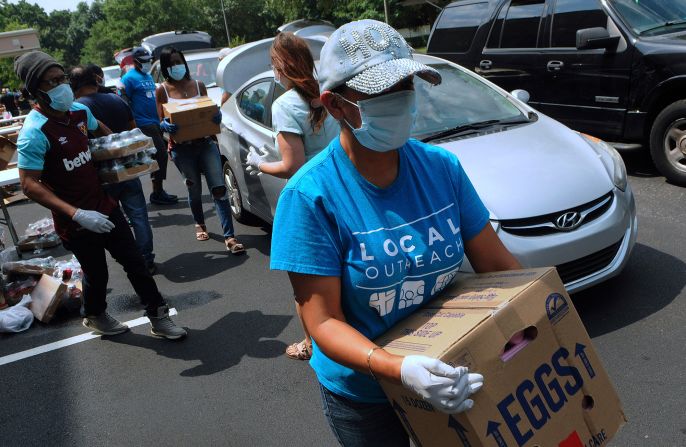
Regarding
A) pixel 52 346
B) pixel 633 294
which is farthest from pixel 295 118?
pixel 52 346

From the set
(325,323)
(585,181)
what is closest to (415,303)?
(325,323)

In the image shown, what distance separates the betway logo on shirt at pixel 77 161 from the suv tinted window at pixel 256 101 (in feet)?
6.34

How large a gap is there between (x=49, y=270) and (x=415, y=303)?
476cm

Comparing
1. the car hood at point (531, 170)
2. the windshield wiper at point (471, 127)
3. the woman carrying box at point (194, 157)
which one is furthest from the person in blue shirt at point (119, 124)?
the car hood at point (531, 170)

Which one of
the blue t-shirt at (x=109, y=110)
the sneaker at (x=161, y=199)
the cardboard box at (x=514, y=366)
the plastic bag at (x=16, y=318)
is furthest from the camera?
the sneaker at (x=161, y=199)

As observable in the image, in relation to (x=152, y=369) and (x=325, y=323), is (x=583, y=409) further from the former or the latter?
(x=152, y=369)

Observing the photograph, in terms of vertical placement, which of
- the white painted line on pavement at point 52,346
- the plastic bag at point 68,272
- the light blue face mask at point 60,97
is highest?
the light blue face mask at point 60,97

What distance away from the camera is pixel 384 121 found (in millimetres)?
1620

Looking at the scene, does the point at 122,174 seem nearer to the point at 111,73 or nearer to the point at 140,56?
the point at 140,56

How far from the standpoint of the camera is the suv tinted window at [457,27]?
794cm

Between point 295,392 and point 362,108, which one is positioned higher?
→ point 362,108

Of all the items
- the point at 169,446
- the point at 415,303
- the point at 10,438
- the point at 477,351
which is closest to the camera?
the point at 477,351

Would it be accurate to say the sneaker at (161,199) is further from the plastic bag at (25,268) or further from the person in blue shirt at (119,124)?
the plastic bag at (25,268)

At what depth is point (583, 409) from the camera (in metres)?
1.59
